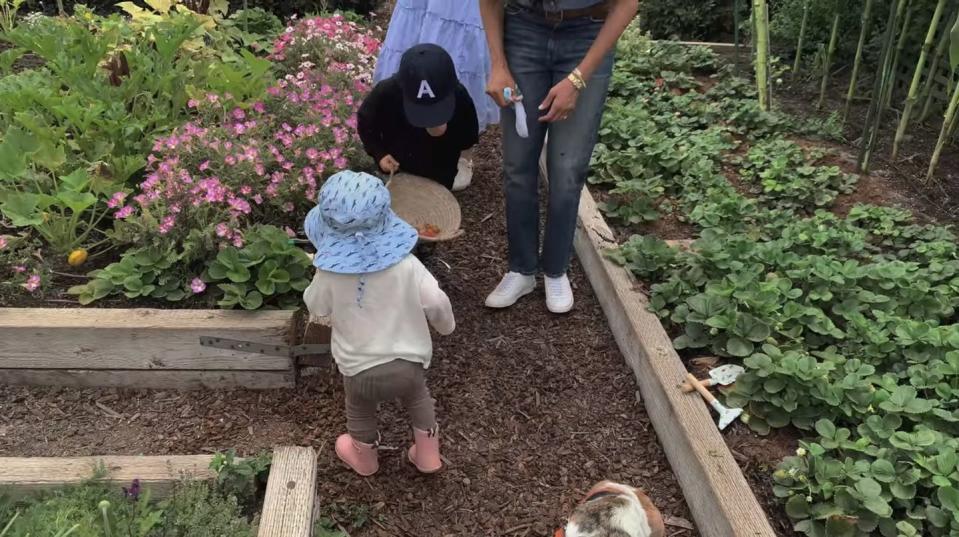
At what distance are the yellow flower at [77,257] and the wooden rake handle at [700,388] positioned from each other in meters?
2.21

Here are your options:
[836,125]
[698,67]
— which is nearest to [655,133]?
[836,125]

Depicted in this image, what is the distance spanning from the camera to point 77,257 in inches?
107

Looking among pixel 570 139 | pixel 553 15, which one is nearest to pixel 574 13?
pixel 553 15

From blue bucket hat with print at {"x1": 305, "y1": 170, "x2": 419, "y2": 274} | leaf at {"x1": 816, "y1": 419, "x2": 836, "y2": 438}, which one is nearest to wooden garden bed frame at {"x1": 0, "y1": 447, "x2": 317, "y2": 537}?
blue bucket hat with print at {"x1": 305, "y1": 170, "x2": 419, "y2": 274}

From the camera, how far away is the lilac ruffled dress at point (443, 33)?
3557 millimetres

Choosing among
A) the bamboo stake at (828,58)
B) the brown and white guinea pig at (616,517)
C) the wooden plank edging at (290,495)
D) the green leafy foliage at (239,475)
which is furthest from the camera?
the bamboo stake at (828,58)

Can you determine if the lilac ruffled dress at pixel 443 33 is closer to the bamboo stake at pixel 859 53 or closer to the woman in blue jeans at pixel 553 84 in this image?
the woman in blue jeans at pixel 553 84

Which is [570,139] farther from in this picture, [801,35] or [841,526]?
[801,35]

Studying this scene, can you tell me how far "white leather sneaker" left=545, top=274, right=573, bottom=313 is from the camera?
3074 mm

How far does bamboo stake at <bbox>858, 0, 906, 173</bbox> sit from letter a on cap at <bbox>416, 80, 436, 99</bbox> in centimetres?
210

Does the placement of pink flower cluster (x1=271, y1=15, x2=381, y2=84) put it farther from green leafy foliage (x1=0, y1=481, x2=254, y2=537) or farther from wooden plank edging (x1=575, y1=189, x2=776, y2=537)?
green leafy foliage (x1=0, y1=481, x2=254, y2=537)

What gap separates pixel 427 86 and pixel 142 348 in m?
1.32

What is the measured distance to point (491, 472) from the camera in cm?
240

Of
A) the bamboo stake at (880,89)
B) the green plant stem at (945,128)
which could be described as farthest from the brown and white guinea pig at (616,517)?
the green plant stem at (945,128)
